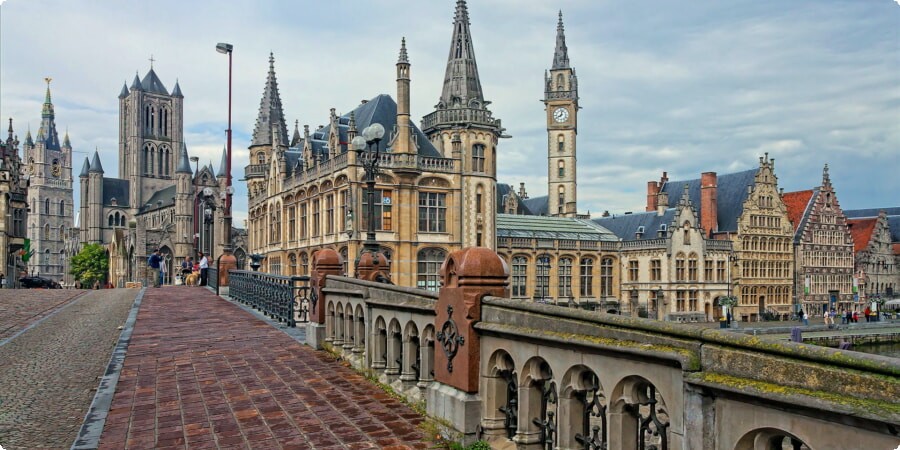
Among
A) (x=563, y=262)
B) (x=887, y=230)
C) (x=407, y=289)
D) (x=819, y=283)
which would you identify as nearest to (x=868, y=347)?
(x=819, y=283)

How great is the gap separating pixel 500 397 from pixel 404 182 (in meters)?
36.5

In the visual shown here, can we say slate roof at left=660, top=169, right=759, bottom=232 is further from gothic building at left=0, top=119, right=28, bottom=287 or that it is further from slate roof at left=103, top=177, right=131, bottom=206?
slate roof at left=103, top=177, right=131, bottom=206

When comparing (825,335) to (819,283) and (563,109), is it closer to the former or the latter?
(819,283)

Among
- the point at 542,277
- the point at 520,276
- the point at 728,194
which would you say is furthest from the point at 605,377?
the point at 728,194

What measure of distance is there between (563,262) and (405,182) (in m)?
20.2

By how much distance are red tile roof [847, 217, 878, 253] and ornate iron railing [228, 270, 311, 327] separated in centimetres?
7330

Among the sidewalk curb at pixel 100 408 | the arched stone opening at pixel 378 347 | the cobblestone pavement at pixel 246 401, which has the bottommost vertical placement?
the cobblestone pavement at pixel 246 401

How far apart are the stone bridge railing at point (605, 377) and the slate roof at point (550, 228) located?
153ft

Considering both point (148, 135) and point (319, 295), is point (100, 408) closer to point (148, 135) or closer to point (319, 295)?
point (319, 295)

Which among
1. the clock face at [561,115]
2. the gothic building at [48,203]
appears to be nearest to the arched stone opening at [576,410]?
the clock face at [561,115]

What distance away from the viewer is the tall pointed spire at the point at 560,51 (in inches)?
2808

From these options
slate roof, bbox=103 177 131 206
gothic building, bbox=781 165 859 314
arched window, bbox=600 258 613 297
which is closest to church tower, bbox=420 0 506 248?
arched window, bbox=600 258 613 297

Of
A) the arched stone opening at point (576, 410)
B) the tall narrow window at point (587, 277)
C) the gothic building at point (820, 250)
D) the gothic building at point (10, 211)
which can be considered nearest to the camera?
the arched stone opening at point (576, 410)

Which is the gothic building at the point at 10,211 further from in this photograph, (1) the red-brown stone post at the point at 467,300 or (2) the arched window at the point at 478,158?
(1) the red-brown stone post at the point at 467,300
